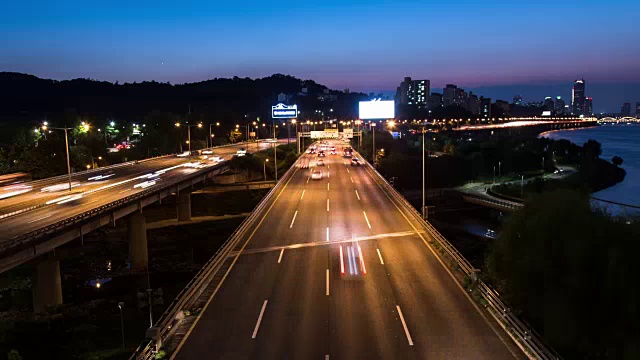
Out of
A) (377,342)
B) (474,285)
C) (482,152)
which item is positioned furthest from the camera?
(482,152)

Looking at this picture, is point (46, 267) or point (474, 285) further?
point (46, 267)

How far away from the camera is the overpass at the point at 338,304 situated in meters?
17.0

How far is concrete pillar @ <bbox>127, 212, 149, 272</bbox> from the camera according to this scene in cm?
4812

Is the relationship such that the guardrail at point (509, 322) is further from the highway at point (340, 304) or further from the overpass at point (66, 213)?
the overpass at point (66, 213)

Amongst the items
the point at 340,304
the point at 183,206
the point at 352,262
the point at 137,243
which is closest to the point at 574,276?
the point at 340,304

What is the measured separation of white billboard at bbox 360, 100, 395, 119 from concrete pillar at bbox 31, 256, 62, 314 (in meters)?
95.6

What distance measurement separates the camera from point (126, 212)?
43562 millimetres

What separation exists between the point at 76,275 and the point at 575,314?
41.5 metres

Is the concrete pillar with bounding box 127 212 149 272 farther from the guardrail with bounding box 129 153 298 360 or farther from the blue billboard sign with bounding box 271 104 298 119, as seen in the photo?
the blue billboard sign with bounding box 271 104 298 119

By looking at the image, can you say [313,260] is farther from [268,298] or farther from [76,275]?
[76,275]

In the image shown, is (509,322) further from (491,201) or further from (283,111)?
(283,111)

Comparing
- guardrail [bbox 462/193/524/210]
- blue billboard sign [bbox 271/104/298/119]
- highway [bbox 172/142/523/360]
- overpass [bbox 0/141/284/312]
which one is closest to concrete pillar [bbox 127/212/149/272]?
overpass [bbox 0/141/284/312]

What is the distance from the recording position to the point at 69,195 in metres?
47.5

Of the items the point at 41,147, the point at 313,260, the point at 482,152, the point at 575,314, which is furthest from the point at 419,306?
the point at 482,152
